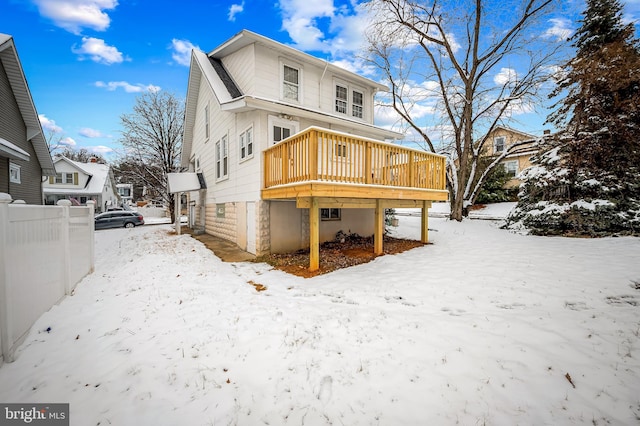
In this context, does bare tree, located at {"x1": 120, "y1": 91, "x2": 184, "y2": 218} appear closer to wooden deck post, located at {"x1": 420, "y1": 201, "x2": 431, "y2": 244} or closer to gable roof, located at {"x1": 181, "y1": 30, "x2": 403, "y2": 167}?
gable roof, located at {"x1": 181, "y1": 30, "x2": 403, "y2": 167}

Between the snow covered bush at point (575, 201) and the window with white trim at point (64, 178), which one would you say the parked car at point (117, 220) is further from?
the snow covered bush at point (575, 201)

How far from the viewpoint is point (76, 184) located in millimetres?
27891

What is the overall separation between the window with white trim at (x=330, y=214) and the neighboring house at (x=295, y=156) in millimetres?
40

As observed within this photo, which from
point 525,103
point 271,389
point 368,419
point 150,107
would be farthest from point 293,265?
point 150,107

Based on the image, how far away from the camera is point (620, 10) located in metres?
13.0

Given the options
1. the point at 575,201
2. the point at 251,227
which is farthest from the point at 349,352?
the point at 575,201

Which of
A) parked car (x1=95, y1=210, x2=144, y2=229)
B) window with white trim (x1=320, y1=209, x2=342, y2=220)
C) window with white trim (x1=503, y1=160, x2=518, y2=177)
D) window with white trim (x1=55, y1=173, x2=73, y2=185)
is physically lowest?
parked car (x1=95, y1=210, x2=144, y2=229)

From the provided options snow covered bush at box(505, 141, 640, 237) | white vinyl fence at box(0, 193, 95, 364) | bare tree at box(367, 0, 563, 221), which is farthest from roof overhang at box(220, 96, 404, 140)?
snow covered bush at box(505, 141, 640, 237)

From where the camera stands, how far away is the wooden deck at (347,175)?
5.97 metres

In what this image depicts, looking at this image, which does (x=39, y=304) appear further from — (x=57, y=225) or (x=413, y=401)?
(x=413, y=401)

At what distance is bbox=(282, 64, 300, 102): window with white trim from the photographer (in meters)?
9.68

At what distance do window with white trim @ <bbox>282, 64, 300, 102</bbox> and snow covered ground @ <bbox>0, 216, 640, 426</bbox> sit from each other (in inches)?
299

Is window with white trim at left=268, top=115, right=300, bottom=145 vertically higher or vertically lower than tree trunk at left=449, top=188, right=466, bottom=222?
higher

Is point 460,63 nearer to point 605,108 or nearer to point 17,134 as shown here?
point 605,108
